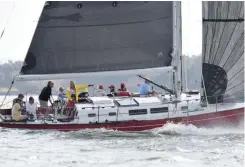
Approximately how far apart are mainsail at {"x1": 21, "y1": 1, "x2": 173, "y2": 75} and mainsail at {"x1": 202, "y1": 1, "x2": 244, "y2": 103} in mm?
1524

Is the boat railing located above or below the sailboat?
below

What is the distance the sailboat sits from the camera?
19859 millimetres

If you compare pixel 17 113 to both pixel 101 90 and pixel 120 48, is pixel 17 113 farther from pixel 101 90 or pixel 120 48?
pixel 120 48

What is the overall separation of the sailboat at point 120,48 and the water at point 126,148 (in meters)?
0.77

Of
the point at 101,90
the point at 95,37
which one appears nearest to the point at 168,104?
the point at 101,90

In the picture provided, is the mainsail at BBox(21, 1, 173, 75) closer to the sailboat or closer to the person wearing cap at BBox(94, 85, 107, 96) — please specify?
the sailboat

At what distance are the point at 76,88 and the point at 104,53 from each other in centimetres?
155

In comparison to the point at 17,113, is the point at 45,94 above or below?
above

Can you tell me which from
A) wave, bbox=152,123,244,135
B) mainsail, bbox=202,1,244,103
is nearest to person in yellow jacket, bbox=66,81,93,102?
wave, bbox=152,123,244,135

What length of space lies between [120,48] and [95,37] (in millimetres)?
803

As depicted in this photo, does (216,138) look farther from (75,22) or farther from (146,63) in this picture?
(75,22)

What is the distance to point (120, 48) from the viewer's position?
2097 cm

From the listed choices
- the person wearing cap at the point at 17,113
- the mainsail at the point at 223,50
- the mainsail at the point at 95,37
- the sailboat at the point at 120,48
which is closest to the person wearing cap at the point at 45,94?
the sailboat at the point at 120,48

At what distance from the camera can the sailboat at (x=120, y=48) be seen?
65.2ft
